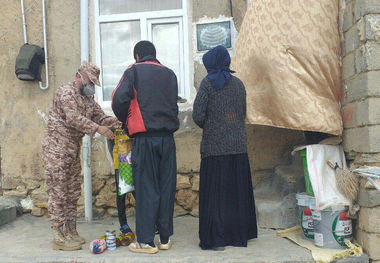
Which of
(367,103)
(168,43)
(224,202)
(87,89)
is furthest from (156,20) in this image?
(367,103)

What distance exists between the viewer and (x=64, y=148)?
338 cm

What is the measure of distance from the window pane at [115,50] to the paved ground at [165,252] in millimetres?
1866

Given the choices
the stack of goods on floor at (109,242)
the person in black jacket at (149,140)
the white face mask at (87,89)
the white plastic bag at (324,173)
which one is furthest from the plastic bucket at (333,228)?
the white face mask at (87,89)

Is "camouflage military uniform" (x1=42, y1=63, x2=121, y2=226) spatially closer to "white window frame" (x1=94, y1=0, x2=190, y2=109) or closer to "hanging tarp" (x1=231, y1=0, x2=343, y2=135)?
"white window frame" (x1=94, y1=0, x2=190, y2=109)

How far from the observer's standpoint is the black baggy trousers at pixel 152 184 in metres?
3.16

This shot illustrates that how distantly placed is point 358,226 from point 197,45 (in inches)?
104

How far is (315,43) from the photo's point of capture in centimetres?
Answer: 326

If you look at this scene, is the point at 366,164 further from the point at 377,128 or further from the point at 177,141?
the point at 177,141

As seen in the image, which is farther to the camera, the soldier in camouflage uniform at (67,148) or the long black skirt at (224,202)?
the soldier in camouflage uniform at (67,148)

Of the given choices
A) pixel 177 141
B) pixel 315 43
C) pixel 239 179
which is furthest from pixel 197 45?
pixel 239 179

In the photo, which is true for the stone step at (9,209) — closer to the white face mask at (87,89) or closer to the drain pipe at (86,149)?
the drain pipe at (86,149)

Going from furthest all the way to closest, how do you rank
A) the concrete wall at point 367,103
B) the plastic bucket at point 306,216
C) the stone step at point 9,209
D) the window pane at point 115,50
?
1. the window pane at point 115,50
2. the stone step at point 9,209
3. the plastic bucket at point 306,216
4. the concrete wall at point 367,103

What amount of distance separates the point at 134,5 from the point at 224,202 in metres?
2.82

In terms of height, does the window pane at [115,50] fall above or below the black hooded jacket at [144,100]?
above
